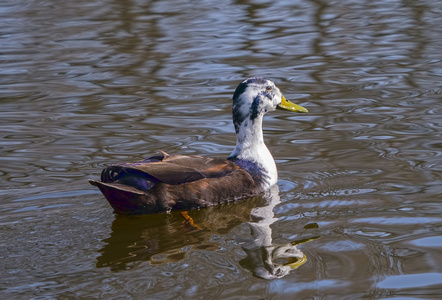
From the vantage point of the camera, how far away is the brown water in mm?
5074

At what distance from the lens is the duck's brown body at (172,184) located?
630 centimetres

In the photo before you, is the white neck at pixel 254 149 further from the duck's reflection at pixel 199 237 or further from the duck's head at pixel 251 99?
the duck's reflection at pixel 199 237

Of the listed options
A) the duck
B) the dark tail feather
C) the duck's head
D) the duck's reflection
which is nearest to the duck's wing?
the duck

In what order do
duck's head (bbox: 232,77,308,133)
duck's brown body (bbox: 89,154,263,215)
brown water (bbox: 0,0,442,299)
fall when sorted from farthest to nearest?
duck's head (bbox: 232,77,308,133)
duck's brown body (bbox: 89,154,263,215)
brown water (bbox: 0,0,442,299)

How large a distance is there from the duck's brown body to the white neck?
203 millimetres

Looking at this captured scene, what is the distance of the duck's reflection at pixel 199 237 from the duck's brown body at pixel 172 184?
0.09 m

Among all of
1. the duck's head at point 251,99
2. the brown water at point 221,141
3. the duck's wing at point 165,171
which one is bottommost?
the brown water at point 221,141

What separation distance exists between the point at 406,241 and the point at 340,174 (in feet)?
5.89

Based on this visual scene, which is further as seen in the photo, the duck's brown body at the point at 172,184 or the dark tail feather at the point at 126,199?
the duck's brown body at the point at 172,184

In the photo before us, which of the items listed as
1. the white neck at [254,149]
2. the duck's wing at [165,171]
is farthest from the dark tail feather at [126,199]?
the white neck at [254,149]

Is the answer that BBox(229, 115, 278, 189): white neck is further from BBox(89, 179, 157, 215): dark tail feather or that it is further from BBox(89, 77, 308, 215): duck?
BBox(89, 179, 157, 215): dark tail feather

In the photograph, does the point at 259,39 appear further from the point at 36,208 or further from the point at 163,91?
the point at 36,208

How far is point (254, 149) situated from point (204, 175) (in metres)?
0.81

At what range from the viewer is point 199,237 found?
596 centimetres
